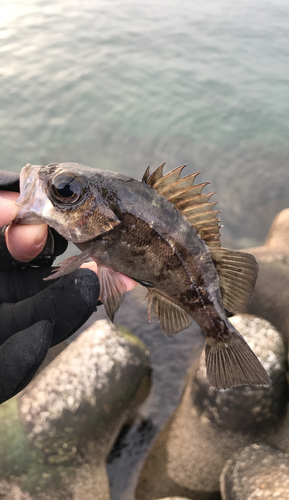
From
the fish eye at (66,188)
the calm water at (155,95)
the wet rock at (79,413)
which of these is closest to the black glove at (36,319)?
the fish eye at (66,188)

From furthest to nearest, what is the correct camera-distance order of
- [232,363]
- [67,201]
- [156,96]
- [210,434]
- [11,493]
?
[156,96], [210,434], [11,493], [232,363], [67,201]

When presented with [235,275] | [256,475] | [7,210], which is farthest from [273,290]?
[7,210]

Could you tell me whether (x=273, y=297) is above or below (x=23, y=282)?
below

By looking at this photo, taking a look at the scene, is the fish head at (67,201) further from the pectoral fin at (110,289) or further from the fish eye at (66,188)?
the pectoral fin at (110,289)

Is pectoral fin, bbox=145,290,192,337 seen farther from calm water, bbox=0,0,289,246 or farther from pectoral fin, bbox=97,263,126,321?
calm water, bbox=0,0,289,246

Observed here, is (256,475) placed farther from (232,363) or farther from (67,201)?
(67,201)

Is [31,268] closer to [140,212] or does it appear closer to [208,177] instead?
[140,212]

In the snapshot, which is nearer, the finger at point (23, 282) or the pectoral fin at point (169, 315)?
the pectoral fin at point (169, 315)
